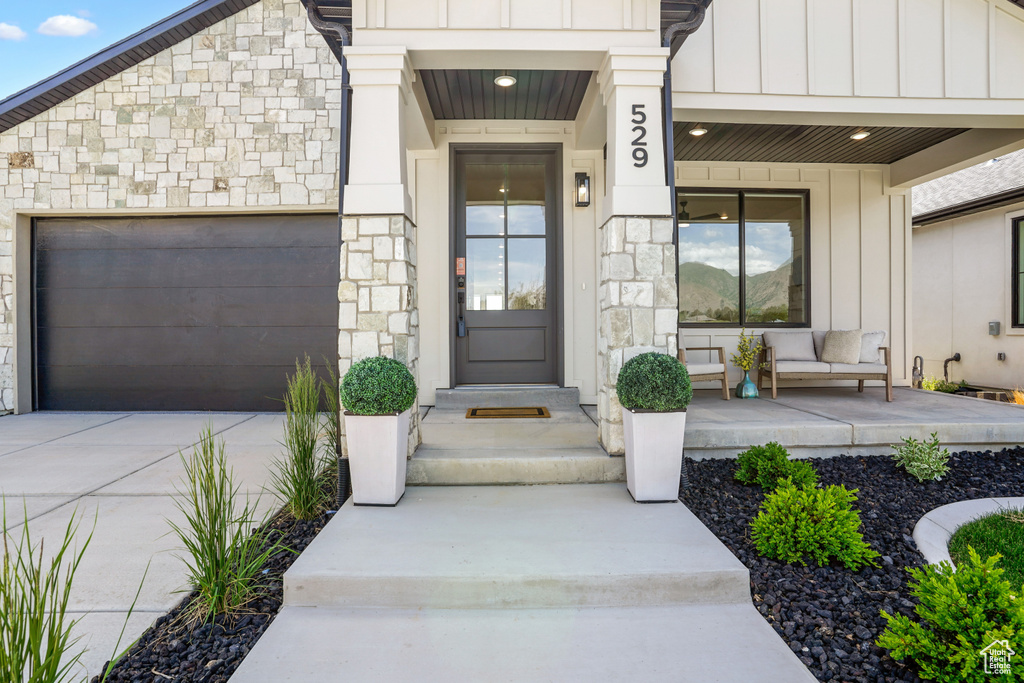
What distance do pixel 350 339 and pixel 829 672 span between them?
8.90 feet

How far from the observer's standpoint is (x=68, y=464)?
12.2 feet

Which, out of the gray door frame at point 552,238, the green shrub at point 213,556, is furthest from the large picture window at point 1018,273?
the green shrub at point 213,556

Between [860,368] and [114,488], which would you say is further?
[860,368]

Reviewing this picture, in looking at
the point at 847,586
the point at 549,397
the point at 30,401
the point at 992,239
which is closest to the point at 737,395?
the point at 549,397

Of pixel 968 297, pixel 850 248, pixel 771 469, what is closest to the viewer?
pixel 771 469

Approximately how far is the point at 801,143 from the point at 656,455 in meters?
4.04

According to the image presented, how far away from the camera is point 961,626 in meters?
1.48

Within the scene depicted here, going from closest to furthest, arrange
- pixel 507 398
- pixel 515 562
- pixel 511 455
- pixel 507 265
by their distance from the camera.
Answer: pixel 515 562, pixel 511 455, pixel 507 398, pixel 507 265

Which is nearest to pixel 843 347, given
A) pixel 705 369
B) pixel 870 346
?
pixel 870 346

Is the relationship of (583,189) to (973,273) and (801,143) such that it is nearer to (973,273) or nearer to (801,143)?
(801,143)

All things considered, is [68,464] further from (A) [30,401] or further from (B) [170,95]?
(B) [170,95]

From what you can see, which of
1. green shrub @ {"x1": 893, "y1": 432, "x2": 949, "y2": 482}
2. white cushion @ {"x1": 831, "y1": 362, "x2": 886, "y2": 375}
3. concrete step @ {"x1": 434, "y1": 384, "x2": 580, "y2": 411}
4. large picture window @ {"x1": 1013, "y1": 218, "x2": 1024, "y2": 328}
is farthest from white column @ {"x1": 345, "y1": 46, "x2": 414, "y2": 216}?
large picture window @ {"x1": 1013, "y1": 218, "x2": 1024, "y2": 328}

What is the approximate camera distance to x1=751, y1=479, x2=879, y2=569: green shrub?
220 cm

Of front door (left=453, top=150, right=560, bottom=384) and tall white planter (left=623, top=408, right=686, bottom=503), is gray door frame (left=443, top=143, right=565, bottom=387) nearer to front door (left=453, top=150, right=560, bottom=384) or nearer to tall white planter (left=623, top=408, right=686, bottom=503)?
front door (left=453, top=150, right=560, bottom=384)
